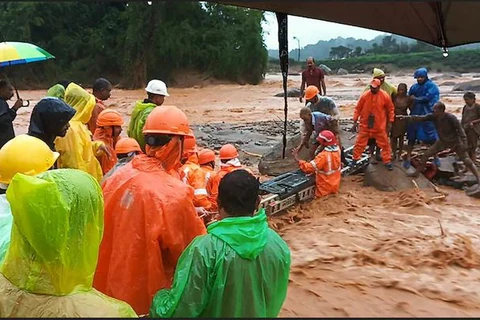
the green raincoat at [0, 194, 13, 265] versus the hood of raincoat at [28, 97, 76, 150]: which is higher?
the hood of raincoat at [28, 97, 76, 150]

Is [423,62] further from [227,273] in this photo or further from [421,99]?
[227,273]

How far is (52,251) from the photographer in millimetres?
1732

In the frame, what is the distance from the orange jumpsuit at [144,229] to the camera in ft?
8.43

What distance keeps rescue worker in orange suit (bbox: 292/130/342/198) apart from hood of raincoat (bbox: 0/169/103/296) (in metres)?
5.59

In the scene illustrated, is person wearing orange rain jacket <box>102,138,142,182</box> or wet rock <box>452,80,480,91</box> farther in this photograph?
wet rock <box>452,80,480,91</box>

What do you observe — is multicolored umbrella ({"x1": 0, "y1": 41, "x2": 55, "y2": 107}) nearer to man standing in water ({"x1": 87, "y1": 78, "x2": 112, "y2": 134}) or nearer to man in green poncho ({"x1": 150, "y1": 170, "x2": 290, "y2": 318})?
man standing in water ({"x1": 87, "y1": 78, "x2": 112, "y2": 134})

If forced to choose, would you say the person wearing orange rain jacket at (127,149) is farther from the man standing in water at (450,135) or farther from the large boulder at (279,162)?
the man standing in water at (450,135)

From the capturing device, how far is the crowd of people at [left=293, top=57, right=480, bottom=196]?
769cm

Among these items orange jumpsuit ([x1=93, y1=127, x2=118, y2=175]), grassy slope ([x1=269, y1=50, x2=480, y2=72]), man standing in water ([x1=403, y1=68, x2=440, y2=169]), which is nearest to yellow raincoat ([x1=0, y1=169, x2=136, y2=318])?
orange jumpsuit ([x1=93, y1=127, x2=118, y2=175])

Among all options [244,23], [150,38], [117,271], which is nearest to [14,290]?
[117,271]

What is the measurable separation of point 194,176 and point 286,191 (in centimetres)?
241

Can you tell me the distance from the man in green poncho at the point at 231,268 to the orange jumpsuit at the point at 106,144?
313 centimetres

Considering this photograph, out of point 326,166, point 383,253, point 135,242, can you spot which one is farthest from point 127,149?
point 326,166

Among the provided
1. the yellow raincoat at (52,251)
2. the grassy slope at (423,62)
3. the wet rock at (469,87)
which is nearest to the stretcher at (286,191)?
the yellow raincoat at (52,251)
